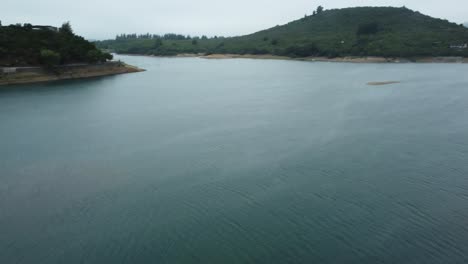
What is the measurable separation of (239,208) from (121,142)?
397 inches

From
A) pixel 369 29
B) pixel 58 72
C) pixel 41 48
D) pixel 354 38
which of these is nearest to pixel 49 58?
pixel 58 72

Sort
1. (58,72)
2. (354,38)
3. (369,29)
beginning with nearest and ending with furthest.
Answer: (58,72)
(354,38)
(369,29)

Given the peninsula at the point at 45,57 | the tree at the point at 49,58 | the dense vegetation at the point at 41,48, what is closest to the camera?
the peninsula at the point at 45,57

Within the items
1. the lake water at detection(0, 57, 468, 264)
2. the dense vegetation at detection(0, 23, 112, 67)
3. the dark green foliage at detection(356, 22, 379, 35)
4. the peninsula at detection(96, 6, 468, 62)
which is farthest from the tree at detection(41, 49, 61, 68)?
the dark green foliage at detection(356, 22, 379, 35)

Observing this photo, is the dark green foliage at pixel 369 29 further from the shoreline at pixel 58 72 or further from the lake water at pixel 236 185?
the lake water at pixel 236 185

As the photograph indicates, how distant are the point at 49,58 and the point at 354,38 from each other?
6965 centimetres

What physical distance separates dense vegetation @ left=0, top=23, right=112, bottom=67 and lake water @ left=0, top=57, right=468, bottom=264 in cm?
1953

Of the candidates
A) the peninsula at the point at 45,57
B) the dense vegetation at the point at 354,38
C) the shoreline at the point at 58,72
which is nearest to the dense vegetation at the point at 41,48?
the peninsula at the point at 45,57

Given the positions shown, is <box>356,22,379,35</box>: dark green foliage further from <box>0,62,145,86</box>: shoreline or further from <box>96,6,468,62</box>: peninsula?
<box>0,62,145,86</box>: shoreline

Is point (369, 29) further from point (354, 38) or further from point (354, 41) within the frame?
point (354, 41)

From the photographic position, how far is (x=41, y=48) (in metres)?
45.0

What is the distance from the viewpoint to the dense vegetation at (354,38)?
7186cm

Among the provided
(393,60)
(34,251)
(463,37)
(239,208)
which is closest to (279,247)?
(239,208)

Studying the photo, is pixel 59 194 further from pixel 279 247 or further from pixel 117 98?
pixel 117 98
